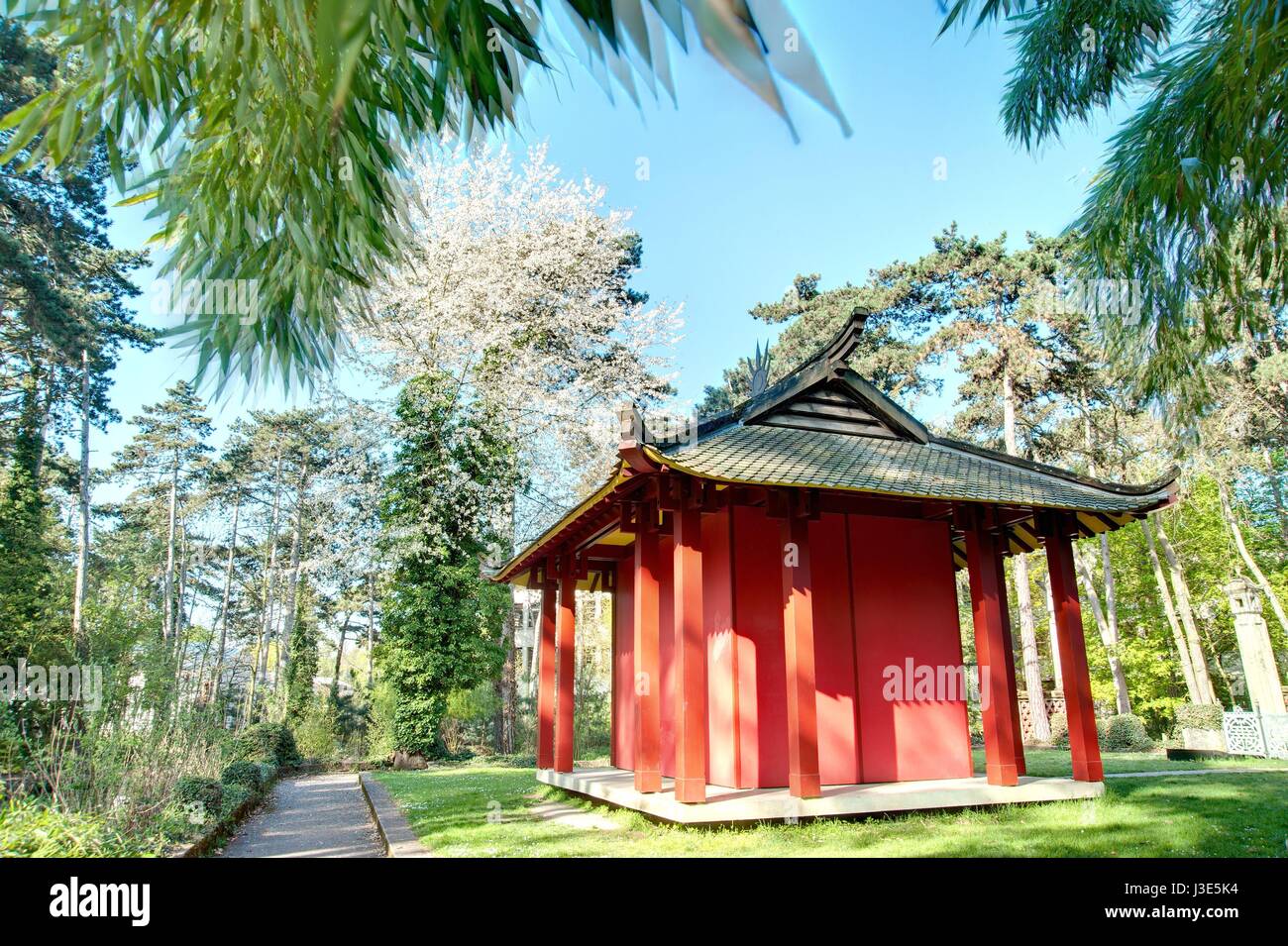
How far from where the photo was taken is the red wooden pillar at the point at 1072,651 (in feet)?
25.1

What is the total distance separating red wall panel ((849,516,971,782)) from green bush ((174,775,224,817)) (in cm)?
679

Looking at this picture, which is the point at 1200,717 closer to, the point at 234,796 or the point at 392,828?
the point at 392,828

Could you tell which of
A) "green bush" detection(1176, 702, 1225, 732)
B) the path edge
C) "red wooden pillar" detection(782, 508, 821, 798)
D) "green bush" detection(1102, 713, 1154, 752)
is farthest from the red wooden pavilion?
"green bush" detection(1176, 702, 1225, 732)

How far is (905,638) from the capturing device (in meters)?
8.19

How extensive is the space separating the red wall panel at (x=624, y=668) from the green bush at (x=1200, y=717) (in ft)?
40.7

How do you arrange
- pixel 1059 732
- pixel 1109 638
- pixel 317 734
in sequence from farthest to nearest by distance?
pixel 1109 638 < pixel 1059 732 < pixel 317 734

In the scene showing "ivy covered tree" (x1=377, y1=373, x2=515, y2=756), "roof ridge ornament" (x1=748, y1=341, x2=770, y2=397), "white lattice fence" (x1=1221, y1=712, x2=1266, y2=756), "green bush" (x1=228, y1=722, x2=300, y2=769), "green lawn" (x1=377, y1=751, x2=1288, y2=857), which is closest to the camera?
"green lawn" (x1=377, y1=751, x2=1288, y2=857)

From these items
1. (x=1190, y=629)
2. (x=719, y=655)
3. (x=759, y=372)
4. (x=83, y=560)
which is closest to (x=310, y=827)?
(x=719, y=655)

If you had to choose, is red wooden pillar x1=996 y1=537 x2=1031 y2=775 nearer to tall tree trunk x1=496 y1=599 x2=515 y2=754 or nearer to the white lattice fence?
the white lattice fence

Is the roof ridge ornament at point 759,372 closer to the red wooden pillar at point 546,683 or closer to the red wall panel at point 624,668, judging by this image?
the red wall panel at point 624,668

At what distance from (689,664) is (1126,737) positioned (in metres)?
14.6

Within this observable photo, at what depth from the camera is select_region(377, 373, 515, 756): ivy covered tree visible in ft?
53.7

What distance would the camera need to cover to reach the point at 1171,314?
545cm

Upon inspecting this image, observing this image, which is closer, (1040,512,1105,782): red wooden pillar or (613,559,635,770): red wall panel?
(1040,512,1105,782): red wooden pillar
